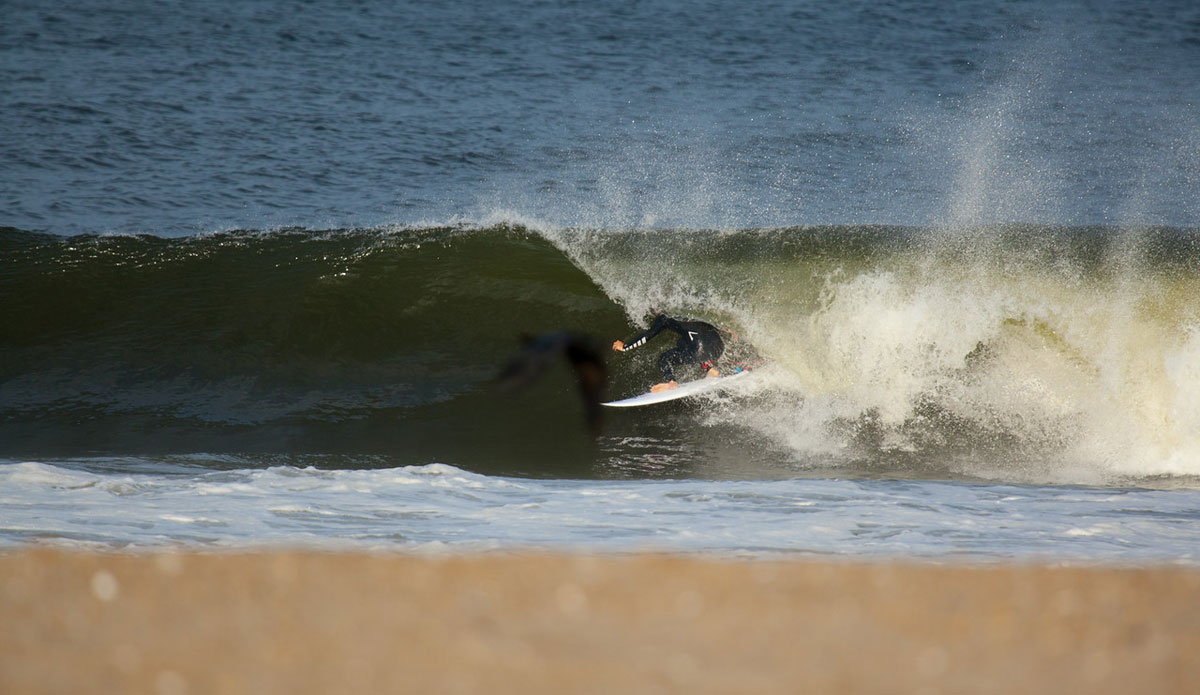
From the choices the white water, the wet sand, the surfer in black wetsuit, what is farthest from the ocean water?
the wet sand

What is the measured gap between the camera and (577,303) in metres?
10.4

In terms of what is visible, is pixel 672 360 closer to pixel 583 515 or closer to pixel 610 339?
pixel 610 339

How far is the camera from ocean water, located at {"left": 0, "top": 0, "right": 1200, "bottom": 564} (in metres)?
5.47

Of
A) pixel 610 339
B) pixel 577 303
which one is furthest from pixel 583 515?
pixel 577 303

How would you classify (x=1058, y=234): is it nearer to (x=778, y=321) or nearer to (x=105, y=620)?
(x=778, y=321)

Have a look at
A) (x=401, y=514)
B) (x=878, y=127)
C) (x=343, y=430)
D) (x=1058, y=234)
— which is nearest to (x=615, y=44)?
(x=878, y=127)

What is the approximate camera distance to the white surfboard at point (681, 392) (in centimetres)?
812

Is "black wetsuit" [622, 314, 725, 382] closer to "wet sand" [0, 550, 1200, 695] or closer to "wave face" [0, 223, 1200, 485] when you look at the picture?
"wave face" [0, 223, 1200, 485]

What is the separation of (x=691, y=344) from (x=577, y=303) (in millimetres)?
2272

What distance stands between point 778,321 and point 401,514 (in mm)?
5294

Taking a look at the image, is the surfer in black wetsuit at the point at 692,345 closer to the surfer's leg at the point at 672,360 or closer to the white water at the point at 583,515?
the surfer's leg at the point at 672,360

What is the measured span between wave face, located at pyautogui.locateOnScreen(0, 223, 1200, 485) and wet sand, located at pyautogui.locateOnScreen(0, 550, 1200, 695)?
3106mm

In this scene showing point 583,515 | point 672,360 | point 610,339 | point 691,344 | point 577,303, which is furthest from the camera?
point 577,303

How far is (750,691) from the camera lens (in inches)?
108
